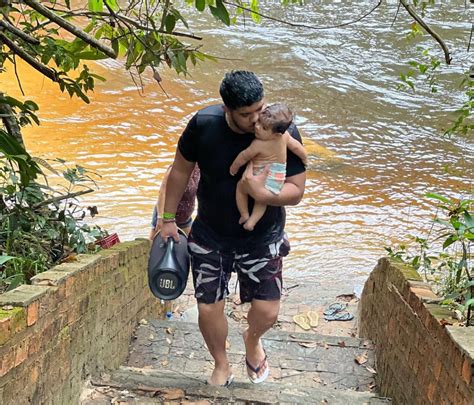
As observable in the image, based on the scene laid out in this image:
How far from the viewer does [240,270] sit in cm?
311

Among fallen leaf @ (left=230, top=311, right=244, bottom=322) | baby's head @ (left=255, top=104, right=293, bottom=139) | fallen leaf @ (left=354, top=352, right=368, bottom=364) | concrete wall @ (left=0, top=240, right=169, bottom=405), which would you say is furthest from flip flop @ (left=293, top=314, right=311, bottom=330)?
baby's head @ (left=255, top=104, right=293, bottom=139)

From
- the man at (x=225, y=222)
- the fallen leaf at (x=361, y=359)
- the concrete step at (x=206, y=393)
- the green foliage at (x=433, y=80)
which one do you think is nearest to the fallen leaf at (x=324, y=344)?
the fallen leaf at (x=361, y=359)

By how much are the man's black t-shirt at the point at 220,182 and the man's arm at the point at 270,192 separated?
52 millimetres

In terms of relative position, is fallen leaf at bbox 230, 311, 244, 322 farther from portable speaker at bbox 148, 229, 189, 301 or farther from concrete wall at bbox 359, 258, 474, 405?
portable speaker at bbox 148, 229, 189, 301

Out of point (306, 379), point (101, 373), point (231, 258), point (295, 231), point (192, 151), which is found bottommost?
point (295, 231)

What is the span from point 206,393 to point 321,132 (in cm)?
975

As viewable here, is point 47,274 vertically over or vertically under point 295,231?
over

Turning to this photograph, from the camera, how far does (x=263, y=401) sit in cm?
313

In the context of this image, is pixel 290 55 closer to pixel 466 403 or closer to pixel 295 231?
pixel 295 231

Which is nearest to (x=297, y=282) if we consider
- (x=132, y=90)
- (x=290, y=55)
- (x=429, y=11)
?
(x=132, y=90)

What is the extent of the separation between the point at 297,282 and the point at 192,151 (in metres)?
4.05

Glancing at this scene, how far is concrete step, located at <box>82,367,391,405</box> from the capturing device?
3.11 meters

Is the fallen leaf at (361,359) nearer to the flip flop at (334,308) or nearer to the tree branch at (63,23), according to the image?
the flip flop at (334,308)

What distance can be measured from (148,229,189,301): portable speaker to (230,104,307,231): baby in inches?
16.4
